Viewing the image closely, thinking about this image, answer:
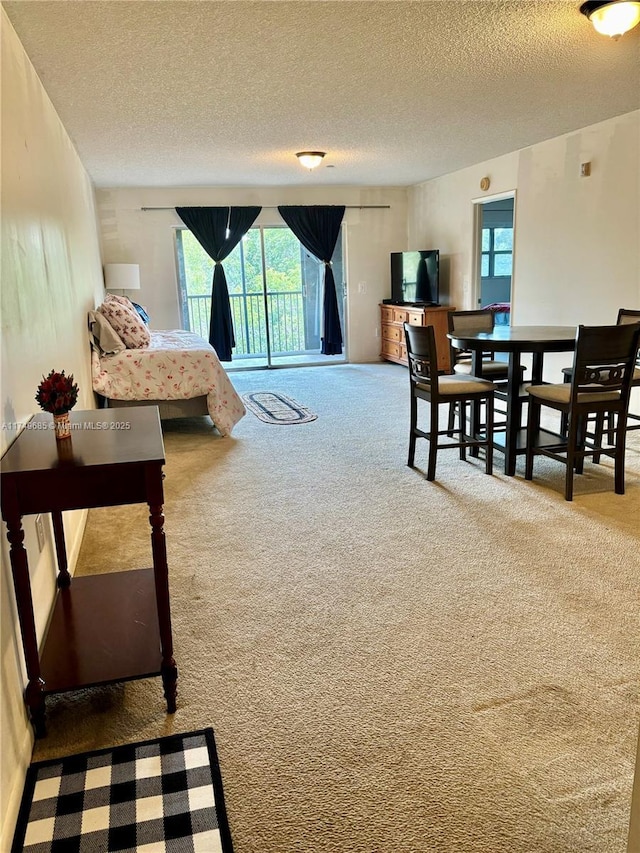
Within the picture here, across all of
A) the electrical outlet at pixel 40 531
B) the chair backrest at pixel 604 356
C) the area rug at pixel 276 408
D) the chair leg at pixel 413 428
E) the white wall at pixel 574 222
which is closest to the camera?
the electrical outlet at pixel 40 531

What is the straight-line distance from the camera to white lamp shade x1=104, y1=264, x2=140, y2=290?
6.87 m

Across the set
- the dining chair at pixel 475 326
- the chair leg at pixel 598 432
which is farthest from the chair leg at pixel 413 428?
the chair leg at pixel 598 432

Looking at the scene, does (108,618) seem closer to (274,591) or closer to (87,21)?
(274,591)

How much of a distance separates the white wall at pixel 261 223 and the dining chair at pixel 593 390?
16.6ft

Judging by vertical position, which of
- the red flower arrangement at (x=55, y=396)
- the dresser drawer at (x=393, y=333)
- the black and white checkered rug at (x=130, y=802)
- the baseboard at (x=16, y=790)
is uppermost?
the red flower arrangement at (x=55, y=396)

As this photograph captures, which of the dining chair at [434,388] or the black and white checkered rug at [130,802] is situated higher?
the dining chair at [434,388]

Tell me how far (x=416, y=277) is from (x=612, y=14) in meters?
4.94

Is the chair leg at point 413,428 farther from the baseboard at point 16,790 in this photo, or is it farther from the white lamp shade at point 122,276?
the white lamp shade at point 122,276

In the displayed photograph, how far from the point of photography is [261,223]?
7844 millimetres

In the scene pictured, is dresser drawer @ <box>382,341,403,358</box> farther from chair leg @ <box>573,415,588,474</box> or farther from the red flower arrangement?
the red flower arrangement

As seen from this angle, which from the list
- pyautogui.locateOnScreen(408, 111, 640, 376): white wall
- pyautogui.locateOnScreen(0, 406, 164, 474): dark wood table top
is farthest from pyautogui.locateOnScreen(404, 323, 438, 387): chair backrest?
pyautogui.locateOnScreen(408, 111, 640, 376): white wall

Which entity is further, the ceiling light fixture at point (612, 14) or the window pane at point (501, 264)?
the window pane at point (501, 264)

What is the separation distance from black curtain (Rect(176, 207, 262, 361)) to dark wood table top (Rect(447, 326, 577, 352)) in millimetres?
4406

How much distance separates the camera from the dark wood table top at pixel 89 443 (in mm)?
1598
